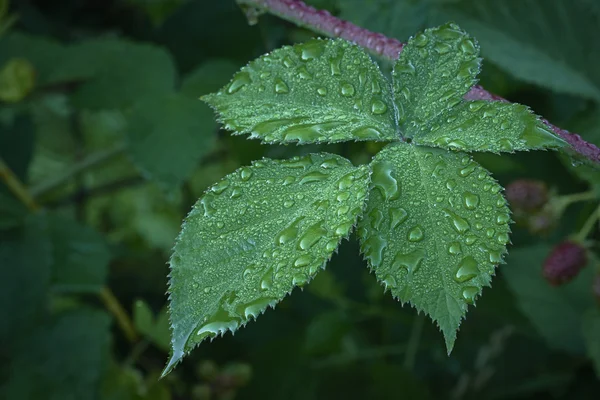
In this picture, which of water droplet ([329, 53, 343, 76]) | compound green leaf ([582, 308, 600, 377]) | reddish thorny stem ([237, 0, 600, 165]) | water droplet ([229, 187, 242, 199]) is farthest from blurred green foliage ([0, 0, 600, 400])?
water droplet ([229, 187, 242, 199])

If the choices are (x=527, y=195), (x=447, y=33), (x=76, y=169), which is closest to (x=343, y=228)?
(x=447, y=33)

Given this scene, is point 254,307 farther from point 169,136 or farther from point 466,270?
point 169,136

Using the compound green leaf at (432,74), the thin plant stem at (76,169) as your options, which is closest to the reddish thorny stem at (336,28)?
the compound green leaf at (432,74)

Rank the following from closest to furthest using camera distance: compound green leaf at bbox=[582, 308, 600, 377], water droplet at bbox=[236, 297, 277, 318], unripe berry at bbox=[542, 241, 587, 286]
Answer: water droplet at bbox=[236, 297, 277, 318]
unripe berry at bbox=[542, 241, 587, 286]
compound green leaf at bbox=[582, 308, 600, 377]

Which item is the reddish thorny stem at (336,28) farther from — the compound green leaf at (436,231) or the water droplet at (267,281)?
the water droplet at (267,281)

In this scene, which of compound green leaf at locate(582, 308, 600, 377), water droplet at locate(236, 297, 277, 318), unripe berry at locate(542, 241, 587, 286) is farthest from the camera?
compound green leaf at locate(582, 308, 600, 377)

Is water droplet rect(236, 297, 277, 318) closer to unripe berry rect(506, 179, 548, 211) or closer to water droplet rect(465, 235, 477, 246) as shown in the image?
water droplet rect(465, 235, 477, 246)

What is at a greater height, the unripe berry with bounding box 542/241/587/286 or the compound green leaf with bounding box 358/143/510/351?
the compound green leaf with bounding box 358/143/510/351

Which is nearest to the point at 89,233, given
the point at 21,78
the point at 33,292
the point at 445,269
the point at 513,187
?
the point at 33,292
